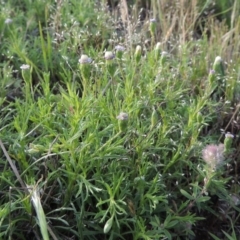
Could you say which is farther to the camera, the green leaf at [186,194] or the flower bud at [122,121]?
the green leaf at [186,194]

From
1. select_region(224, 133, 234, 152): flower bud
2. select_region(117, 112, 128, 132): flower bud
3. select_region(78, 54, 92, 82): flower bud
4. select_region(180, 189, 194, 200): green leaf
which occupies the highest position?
select_region(78, 54, 92, 82): flower bud

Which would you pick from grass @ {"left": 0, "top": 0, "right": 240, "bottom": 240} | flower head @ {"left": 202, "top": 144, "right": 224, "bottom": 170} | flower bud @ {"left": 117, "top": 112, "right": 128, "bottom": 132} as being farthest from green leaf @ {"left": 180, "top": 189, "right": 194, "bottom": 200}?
flower bud @ {"left": 117, "top": 112, "right": 128, "bottom": 132}

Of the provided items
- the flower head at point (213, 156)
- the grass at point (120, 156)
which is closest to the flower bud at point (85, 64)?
the grass at point (120, 156)

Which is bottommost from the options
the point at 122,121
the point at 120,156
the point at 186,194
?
the point at 186,194

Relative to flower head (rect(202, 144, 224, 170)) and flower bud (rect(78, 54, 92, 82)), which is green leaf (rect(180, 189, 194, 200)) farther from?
flower bud (rect(78, 54, 92, 82))

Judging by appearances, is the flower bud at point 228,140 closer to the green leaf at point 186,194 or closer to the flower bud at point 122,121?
the green leaf at point 186,194

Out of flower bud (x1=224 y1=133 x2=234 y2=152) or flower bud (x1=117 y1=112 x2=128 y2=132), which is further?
flower bud (x1=224 y1=133 x2=234 y2=152)

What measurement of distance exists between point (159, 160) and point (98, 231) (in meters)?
0.35

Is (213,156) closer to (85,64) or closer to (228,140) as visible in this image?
(228,140)

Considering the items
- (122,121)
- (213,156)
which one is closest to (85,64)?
(122,121)

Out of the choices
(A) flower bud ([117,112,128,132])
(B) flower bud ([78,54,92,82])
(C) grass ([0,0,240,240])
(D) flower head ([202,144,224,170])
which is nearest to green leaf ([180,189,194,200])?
(C) grass ([0,0,240,240])

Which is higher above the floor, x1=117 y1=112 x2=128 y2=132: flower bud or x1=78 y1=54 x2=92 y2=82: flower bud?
x1=78 y1=54 x2=92 y2=82: flower bud

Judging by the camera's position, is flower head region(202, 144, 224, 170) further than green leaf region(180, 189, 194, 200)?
No

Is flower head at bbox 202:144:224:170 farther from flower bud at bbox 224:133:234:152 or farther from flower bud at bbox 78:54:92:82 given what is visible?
flower bud at bbox 78:54:92:82
